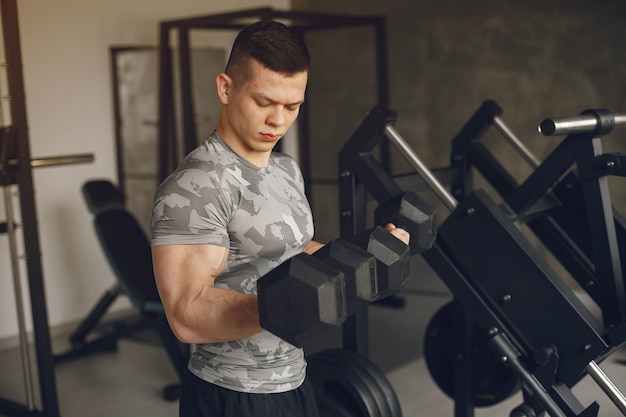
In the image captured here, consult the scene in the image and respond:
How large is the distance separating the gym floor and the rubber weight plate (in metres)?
0.33

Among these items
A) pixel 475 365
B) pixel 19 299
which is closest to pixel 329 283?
pixel 475 365

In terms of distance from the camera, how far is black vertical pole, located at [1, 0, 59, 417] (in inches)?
99.0

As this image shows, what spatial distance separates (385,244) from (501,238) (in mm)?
960

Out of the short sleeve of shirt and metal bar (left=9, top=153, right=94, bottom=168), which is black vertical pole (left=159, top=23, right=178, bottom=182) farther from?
the short sleeve of shirt

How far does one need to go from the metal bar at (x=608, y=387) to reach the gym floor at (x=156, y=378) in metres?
1.10

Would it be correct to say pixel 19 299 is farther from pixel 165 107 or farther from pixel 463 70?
pixel 463 70

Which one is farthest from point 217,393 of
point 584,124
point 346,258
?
point 584,124

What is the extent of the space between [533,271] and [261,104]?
3.44 feet

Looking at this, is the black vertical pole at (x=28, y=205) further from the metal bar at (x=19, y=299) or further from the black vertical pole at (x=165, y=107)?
the black vertical pole at (x=165, y=107)

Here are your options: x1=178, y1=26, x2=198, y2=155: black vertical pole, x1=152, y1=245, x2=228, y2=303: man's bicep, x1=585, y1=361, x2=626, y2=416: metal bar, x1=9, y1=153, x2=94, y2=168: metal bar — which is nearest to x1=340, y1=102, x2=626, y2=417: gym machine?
x1=585, y1=361, x2=626, y2=416: metal bar

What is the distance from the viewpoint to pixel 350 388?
2.03m

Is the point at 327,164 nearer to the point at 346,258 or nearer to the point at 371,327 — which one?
the point at 371,327

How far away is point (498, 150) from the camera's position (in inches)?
183

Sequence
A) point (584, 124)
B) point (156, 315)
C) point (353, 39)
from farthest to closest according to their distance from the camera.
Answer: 1. point (353, 39)
2. point (156, 315)
3. point (584, 124)
